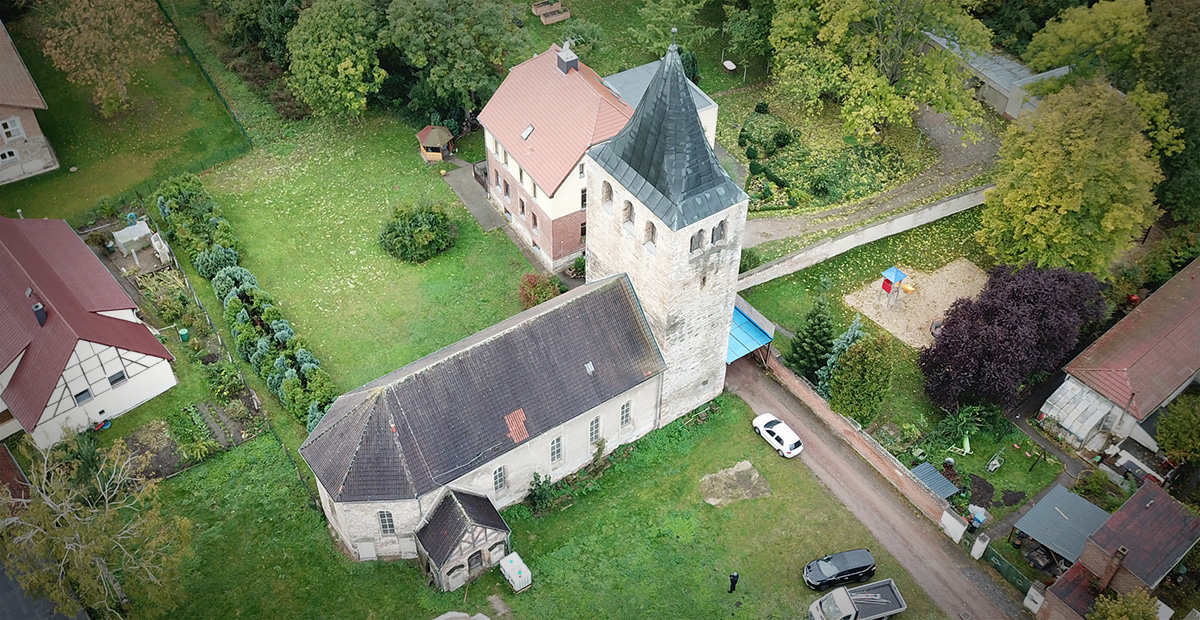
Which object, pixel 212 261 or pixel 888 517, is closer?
pixel 888 517

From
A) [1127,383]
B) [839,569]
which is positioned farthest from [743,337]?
[1127,383]

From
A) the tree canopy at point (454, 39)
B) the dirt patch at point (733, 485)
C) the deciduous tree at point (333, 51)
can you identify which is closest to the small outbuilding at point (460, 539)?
the dirt patch at point (733, 485)

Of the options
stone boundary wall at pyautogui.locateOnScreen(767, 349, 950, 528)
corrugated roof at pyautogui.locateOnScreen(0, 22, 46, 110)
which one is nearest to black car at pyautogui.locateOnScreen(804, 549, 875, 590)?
stone boundary wall at pyautogui.locateOnScreen(767, 349, 950, 528)

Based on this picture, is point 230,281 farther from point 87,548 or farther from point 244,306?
point 87,548

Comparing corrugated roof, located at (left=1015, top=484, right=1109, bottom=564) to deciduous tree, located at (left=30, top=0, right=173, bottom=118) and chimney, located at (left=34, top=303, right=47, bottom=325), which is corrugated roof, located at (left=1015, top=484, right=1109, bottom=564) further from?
deciduous tree, located at (left=30, top=0, right=173, bottom=118)

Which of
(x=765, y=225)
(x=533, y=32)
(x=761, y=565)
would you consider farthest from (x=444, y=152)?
(x=761, y=565)

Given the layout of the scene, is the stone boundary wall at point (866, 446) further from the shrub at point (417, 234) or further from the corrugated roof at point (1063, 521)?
the shrub at point (417, 234)
